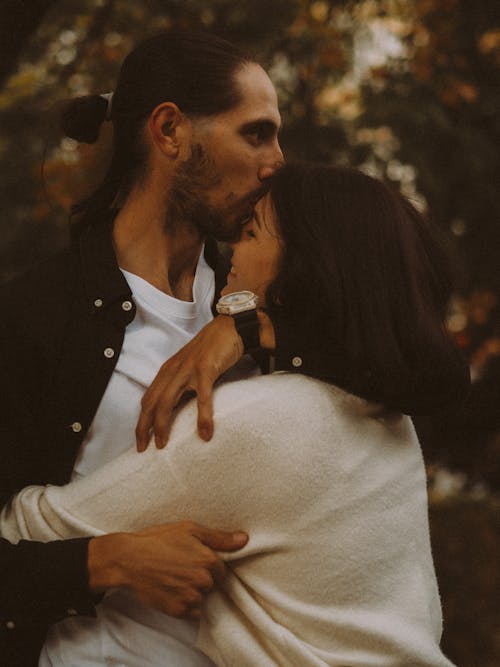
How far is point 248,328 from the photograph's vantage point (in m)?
2.27

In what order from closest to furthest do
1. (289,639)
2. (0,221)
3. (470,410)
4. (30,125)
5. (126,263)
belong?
(289,639)
(126,263)
(30,125)
(0,221)
(470,410)

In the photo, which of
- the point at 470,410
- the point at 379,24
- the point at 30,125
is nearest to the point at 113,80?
the point at 30,125

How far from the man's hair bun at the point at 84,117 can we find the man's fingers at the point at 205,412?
1121mm

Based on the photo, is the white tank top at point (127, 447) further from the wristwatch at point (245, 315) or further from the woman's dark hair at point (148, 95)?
the woman's dark hair at point (148, 95)

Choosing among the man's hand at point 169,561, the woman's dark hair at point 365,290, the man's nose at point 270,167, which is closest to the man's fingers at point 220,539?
the man's hand at point 169,561

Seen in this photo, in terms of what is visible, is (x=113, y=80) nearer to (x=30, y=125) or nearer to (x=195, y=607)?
(x=30, y=125)

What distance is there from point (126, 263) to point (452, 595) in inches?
175

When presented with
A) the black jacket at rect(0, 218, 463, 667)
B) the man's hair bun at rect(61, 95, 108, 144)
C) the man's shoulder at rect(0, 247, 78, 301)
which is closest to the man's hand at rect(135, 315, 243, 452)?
the black jacket at rect(0, 218, 463, 667)

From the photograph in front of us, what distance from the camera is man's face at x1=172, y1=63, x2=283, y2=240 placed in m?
2.72

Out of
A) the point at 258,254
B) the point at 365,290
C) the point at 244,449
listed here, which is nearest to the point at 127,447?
the point at 244,449

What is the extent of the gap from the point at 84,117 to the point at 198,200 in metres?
0.44

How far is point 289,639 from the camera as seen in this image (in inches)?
79.0

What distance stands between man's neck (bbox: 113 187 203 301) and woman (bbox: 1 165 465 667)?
51 centimetres

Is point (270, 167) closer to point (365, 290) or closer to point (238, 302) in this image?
point (238, 302)
